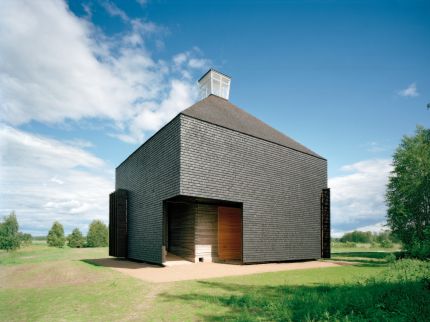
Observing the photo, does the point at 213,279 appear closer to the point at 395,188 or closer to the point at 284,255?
the point at 284,255

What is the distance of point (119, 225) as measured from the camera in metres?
18.7

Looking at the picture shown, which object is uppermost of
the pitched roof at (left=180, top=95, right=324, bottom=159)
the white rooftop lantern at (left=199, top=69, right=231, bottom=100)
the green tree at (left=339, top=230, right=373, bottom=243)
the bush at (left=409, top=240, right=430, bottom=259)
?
the white rooftop lantern at (left=199, top=69, right=231, bottom=100)

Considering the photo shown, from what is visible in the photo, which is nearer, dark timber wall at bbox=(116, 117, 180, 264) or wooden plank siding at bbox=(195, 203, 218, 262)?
dark timber wall at bbox=(116, 117, 180, 264)

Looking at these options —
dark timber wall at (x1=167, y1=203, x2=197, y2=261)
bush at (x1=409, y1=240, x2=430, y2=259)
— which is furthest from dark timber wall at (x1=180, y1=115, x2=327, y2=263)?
bush at (x1=409, y1=240, x2=430, y2=259)

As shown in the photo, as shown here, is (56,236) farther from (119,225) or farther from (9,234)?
(119,225)

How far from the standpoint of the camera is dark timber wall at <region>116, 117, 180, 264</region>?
13.2m

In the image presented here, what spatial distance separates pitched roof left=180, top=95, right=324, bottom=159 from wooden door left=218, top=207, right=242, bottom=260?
4604 mm

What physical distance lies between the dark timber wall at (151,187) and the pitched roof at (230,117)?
1887 millimetres

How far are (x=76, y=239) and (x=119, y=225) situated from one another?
2740 centimetres

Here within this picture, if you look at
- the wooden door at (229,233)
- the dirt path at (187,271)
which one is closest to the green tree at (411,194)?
the wooden door at (229,233)

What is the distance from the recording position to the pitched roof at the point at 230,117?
1476 cm

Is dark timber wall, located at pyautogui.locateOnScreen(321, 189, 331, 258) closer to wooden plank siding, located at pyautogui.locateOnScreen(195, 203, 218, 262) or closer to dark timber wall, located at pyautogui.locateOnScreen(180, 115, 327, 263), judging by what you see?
dark timber wall, located at pyautogui.locateOnScreen(180, 115, 327, 263)

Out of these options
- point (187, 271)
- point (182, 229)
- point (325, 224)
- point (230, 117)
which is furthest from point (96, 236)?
point (187, 271)

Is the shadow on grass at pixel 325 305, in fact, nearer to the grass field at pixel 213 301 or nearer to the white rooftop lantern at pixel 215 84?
the grass field at pixel 213 301
